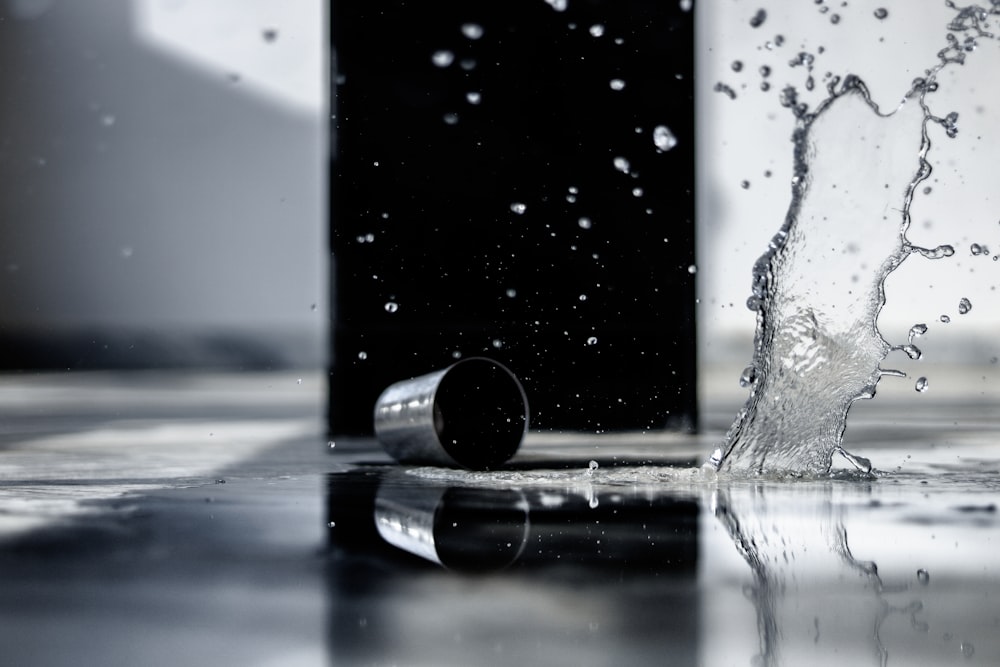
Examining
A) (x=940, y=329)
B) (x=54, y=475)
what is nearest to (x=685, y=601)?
(x=54, y=475)

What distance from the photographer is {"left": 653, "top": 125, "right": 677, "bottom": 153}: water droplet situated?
3.12 meters

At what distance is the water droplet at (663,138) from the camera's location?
3115 mm

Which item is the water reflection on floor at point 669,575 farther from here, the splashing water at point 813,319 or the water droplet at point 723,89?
the water droplet at point 723,89

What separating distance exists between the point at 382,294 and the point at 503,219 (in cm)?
39

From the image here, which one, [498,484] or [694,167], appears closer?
[498,484]

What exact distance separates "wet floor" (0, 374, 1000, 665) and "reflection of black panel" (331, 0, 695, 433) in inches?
41.1

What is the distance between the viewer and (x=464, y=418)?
6.86 ft

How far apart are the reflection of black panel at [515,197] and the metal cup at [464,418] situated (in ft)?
3.50

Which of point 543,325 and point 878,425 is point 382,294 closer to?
point 543,325

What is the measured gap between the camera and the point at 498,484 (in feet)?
5.76

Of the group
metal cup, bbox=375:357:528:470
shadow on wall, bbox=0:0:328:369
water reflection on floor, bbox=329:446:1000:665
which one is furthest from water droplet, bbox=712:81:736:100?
shadow on wall, bbox=0:0:328:369

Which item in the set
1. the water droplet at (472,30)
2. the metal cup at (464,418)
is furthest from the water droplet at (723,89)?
the water droplet at (472,30)

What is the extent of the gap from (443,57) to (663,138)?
0.64 m

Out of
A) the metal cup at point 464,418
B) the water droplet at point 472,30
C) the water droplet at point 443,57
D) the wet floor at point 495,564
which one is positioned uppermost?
the water droplet at point 472,30
